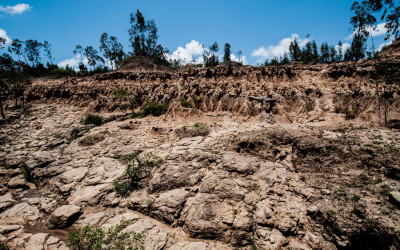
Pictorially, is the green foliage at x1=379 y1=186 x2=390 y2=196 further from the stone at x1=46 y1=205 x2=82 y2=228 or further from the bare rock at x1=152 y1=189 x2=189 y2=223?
the stone at x1=46 y1=205 x2=82 y2=228

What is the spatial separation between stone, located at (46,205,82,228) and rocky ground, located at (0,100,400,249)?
0.05 meters

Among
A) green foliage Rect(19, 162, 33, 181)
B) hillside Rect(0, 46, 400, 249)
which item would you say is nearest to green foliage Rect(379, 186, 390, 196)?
hillside Rect(0, 46, 400, 249)

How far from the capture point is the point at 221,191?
7648 millimetres

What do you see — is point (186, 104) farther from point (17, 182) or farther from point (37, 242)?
point (37, 242)

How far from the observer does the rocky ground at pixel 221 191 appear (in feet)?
20.1

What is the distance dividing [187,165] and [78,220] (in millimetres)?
5628

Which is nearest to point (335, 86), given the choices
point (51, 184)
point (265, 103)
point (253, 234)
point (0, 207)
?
point (265, 103)

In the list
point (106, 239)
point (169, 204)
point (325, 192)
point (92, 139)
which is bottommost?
point (106, 239)

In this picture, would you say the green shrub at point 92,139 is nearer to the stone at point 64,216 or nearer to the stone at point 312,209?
the stone at point 64,216

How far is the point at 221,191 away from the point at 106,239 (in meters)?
4.96

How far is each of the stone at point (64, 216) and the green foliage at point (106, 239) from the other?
1292mm

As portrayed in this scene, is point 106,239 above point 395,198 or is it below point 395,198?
below

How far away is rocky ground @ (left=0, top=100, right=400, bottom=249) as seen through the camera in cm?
613

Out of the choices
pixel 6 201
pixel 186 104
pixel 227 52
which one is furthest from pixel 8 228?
pixel 227 52
